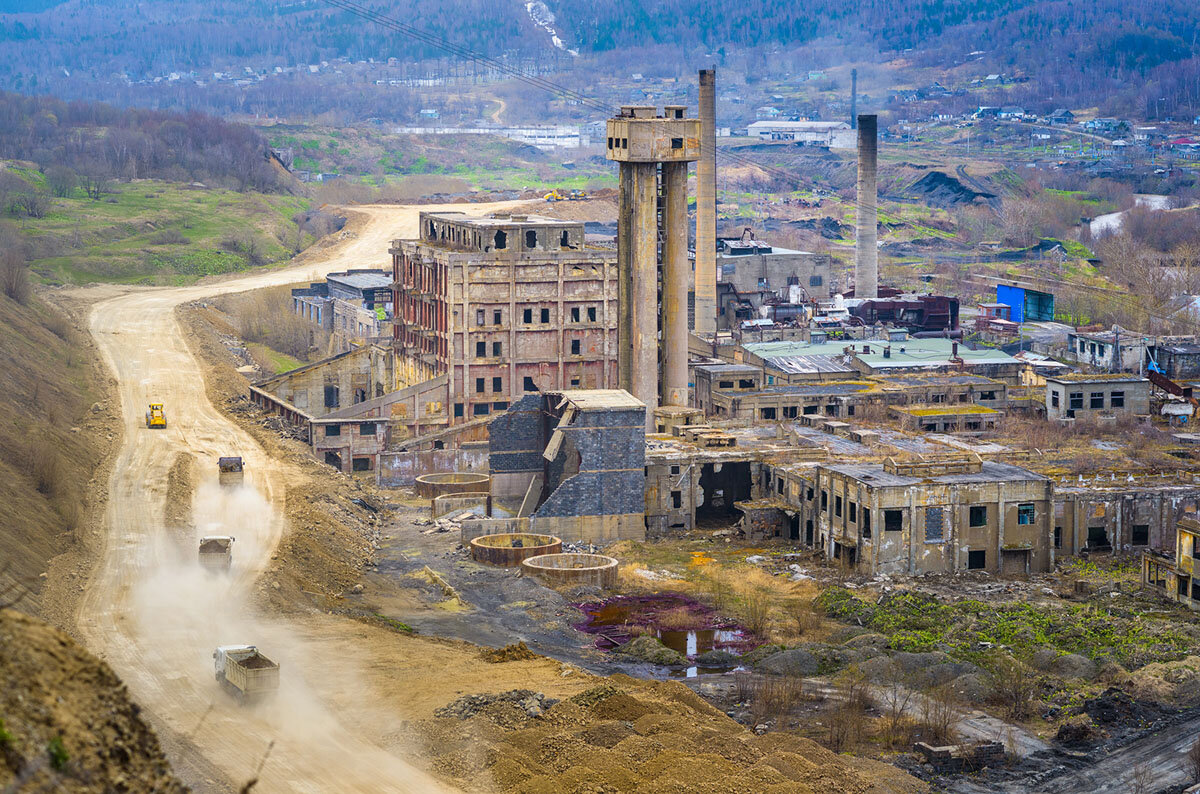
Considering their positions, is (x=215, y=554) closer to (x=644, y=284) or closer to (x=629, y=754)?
(x=629, y=754)

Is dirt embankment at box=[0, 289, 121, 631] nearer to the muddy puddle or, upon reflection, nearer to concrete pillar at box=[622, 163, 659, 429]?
the muddy puddle

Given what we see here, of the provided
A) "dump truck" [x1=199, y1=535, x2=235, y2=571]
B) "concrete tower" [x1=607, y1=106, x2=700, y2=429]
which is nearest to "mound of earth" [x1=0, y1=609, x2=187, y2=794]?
"dump truck" [x1=199, y1=535, x2=235, y2=571]

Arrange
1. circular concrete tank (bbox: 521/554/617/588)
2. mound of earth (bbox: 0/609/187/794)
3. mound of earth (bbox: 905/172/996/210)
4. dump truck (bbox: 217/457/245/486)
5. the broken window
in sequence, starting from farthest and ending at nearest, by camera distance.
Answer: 1. mound of earth (bbox: 905/172/996/210)
2. dump truck (bbox: 217/457/245/486)
3. the broken window
4. circular concrete tank (bbox: 521/554/617/588)
5. mound of earth (bbox: 0/609/187/794)

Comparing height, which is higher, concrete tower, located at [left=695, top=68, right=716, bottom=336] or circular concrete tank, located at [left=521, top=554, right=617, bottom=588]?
concrete tower, located at [left=695, top=68, right=716, bottom=336]

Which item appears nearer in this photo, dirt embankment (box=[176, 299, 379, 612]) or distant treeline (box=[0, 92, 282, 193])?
dirt embankment (box=[176, 299, 379, 612])

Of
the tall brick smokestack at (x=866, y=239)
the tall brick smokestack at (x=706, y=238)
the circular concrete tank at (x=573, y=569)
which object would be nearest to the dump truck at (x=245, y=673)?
the circular concrete tank at (x=573, y=569)

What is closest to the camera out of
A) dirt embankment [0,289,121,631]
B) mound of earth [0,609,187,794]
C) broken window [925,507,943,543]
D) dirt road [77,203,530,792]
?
mound of earth [0,609,187,794]

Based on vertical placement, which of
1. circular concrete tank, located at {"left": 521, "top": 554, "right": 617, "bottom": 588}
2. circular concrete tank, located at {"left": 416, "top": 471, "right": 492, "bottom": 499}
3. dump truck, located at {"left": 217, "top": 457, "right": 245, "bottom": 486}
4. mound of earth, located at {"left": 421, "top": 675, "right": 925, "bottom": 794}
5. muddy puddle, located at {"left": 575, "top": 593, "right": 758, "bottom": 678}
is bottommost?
muddy puddle, located at {"left": 575, "top": 593, "right": 758, "bottom": 678}

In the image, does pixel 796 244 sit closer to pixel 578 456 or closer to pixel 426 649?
pixel 578 456
